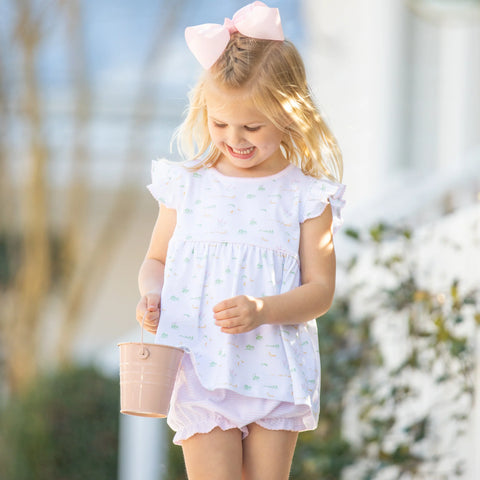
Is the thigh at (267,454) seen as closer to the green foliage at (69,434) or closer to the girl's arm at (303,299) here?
the girl's arm at (303,299)

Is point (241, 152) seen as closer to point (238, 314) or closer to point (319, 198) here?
point (319, 198)

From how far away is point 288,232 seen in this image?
7.05ft

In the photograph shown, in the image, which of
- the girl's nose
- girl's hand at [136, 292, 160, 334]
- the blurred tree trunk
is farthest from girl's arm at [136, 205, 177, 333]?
the blurred tree trunk

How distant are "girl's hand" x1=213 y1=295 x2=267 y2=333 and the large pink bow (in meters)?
0.57

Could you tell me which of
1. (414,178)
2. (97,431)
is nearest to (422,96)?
(414,178)

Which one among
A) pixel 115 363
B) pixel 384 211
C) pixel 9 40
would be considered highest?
pixel 9 40

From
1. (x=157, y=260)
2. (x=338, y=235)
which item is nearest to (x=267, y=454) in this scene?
(x=157, y=260)

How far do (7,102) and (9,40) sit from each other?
64 centimetres

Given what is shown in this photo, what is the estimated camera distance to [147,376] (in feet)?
6.40

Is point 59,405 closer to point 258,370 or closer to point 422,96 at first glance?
point 422,96

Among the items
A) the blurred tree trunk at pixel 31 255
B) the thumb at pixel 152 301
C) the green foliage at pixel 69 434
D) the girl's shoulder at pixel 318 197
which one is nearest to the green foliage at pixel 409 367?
the girl's shoulder at pixel 318 197

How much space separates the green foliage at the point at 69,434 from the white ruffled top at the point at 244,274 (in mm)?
4625

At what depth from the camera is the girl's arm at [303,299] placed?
1969mm

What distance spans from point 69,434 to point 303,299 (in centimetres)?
489
